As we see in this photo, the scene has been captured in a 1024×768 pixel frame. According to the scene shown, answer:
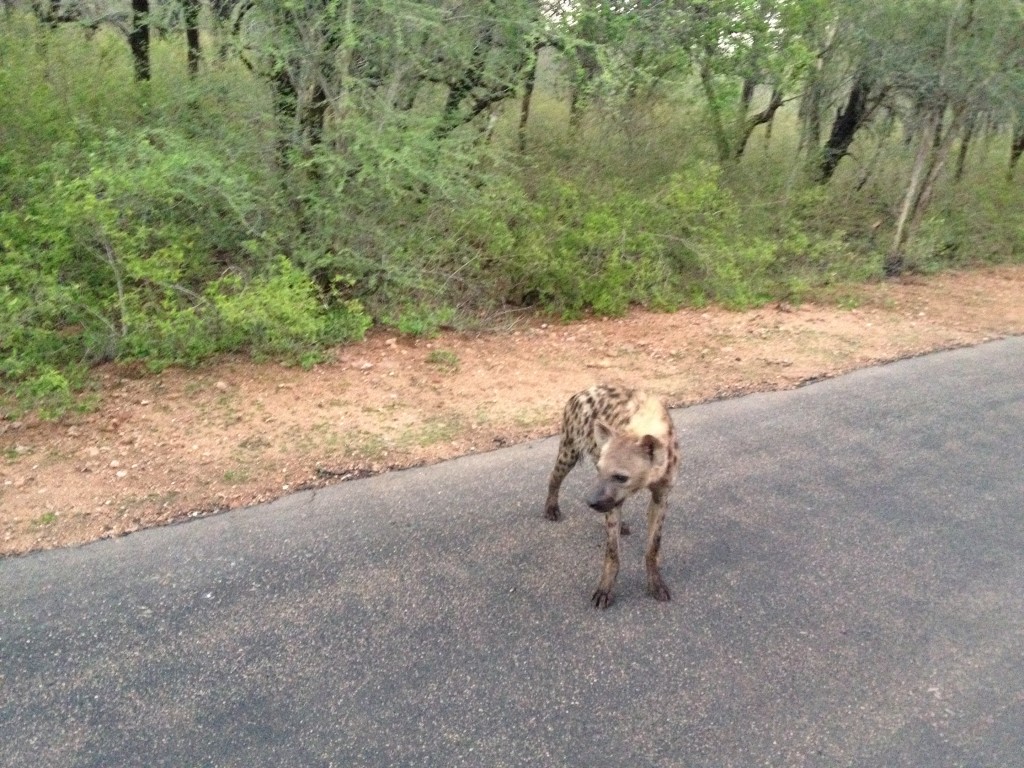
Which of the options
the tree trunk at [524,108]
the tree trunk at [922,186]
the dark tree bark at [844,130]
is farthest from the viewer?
the dark tree bark at [844,130]

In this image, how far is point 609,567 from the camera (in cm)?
421

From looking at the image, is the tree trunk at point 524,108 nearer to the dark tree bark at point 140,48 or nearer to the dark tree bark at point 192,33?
the dark tree bark at point 192,33

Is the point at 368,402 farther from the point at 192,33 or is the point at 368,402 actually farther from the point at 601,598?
the point at 192,33

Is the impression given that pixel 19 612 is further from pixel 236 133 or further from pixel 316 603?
pixel 236 133

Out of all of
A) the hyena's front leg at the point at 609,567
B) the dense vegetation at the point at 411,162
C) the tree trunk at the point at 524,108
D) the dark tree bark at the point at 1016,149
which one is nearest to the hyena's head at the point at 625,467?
the hyena's front leg at the point at 609,567

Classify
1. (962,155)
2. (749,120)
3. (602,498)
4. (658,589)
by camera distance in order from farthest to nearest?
(962,155) < (749,120) < (658,589) < (602,498)

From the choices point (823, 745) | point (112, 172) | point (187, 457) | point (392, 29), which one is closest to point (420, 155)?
point (392, 29)

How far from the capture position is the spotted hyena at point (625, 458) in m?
3.99

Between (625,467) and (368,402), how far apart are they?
3493 millimetres

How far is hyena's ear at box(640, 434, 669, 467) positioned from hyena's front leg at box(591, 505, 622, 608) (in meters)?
0.33

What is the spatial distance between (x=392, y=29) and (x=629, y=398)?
5.46 metres

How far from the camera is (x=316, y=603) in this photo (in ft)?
13.6

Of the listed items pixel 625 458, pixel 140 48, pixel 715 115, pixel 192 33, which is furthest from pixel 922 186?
pixel 625 458

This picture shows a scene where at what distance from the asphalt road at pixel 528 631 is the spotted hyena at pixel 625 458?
216 mm
